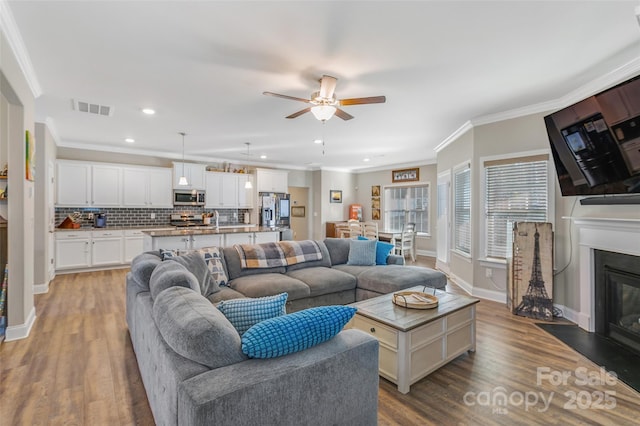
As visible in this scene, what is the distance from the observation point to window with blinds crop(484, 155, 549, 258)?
3924 mm

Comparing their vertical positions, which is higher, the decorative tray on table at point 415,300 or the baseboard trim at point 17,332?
the decorative tray on table at point 415,300

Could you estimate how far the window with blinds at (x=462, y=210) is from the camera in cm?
489

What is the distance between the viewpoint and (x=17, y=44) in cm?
249

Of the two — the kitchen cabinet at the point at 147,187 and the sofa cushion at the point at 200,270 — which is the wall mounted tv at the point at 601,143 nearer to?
the sofa cushion at the point at 200,270

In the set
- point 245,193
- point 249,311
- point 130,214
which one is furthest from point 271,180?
point 249,311

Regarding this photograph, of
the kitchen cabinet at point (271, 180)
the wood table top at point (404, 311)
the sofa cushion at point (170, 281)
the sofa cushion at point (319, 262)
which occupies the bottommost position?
the wood table top at point (404, 311)

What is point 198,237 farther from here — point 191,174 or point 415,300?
point 415,300

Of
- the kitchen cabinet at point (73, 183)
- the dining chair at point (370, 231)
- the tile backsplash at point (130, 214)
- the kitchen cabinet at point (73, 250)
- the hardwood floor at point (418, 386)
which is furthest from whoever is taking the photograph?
the dining chair at point (370, 231)

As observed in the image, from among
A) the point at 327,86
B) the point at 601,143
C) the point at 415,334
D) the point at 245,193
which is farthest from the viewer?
the point at 245,193

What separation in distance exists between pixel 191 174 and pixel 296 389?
22.2 ft

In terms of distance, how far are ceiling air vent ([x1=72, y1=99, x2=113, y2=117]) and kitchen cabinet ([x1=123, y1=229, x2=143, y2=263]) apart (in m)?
2.84

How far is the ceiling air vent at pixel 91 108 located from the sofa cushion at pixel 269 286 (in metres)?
2.83

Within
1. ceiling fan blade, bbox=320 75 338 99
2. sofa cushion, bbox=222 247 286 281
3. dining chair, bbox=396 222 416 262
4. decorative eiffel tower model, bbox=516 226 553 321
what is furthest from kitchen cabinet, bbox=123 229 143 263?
decorative eiffel tower model, bbox=516 226 553 321

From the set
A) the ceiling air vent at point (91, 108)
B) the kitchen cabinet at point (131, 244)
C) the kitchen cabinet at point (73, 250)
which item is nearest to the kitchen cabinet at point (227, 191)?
the kitchen cabinet at point (131, 244)
